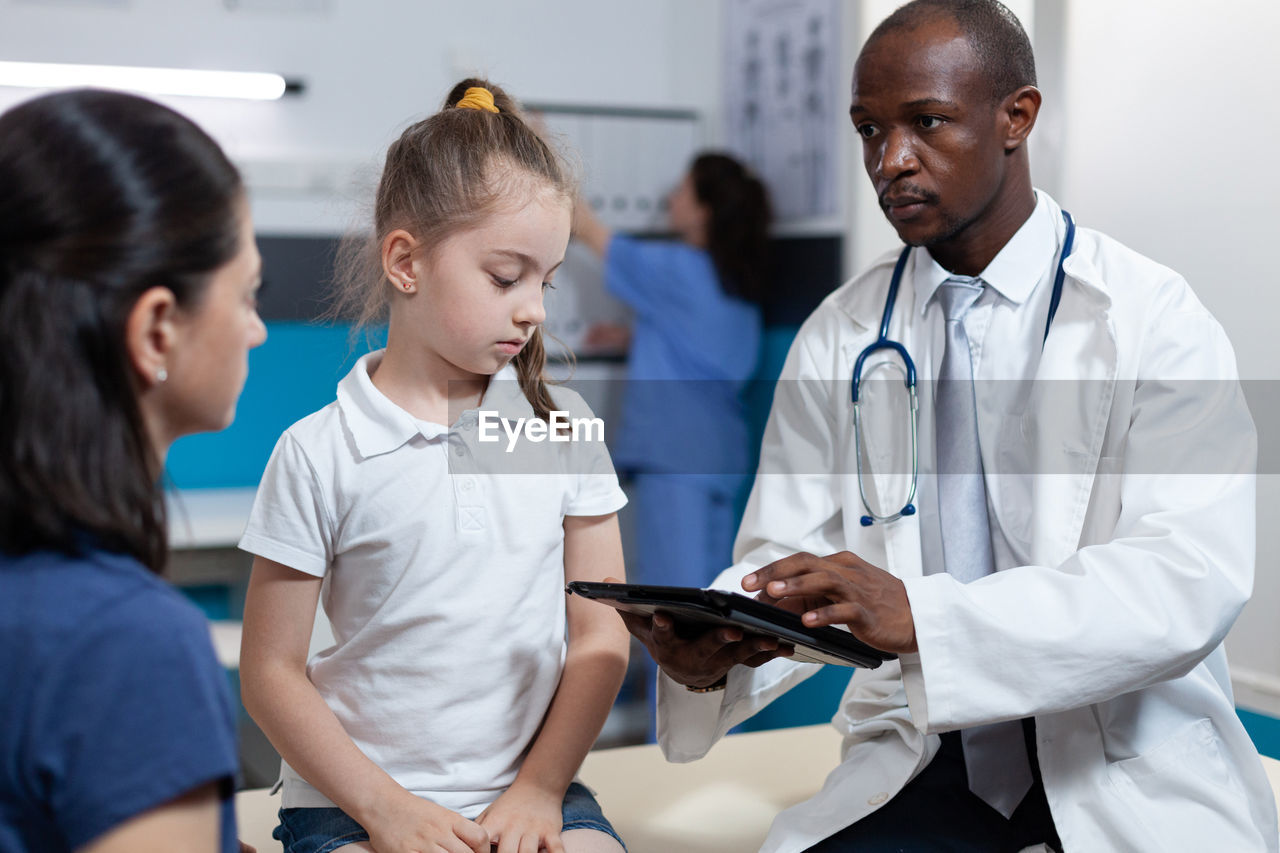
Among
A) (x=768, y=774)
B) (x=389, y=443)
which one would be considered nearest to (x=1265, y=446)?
(x=768, y=774)

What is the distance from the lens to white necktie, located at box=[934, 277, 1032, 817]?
48.6 inches

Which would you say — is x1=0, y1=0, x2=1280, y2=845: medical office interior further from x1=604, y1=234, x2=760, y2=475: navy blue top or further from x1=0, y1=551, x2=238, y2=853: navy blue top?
x1=0, y1=551, x2=238, y2=853: navy blue top

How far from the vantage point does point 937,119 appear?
126cm

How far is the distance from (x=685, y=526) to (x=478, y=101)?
1894 millimetres

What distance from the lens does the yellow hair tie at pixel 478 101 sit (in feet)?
3.69

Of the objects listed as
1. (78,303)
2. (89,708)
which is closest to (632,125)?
(78,303)

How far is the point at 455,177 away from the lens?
1075mm

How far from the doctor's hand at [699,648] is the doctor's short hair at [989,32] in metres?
0.65

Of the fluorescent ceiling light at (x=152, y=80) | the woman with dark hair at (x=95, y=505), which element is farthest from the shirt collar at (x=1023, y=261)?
the fluorescent ceiling light at (x=152, y=80)

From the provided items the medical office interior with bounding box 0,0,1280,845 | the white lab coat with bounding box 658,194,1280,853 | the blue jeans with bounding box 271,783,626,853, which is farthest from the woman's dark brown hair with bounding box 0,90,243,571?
the medical office interior with bounding box 0,0,1280,845

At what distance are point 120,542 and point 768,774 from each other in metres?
1.06

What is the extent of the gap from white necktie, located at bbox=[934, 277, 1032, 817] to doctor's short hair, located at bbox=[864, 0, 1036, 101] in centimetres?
22

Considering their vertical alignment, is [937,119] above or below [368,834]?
above

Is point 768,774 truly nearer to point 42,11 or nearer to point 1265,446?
point 1265,446
